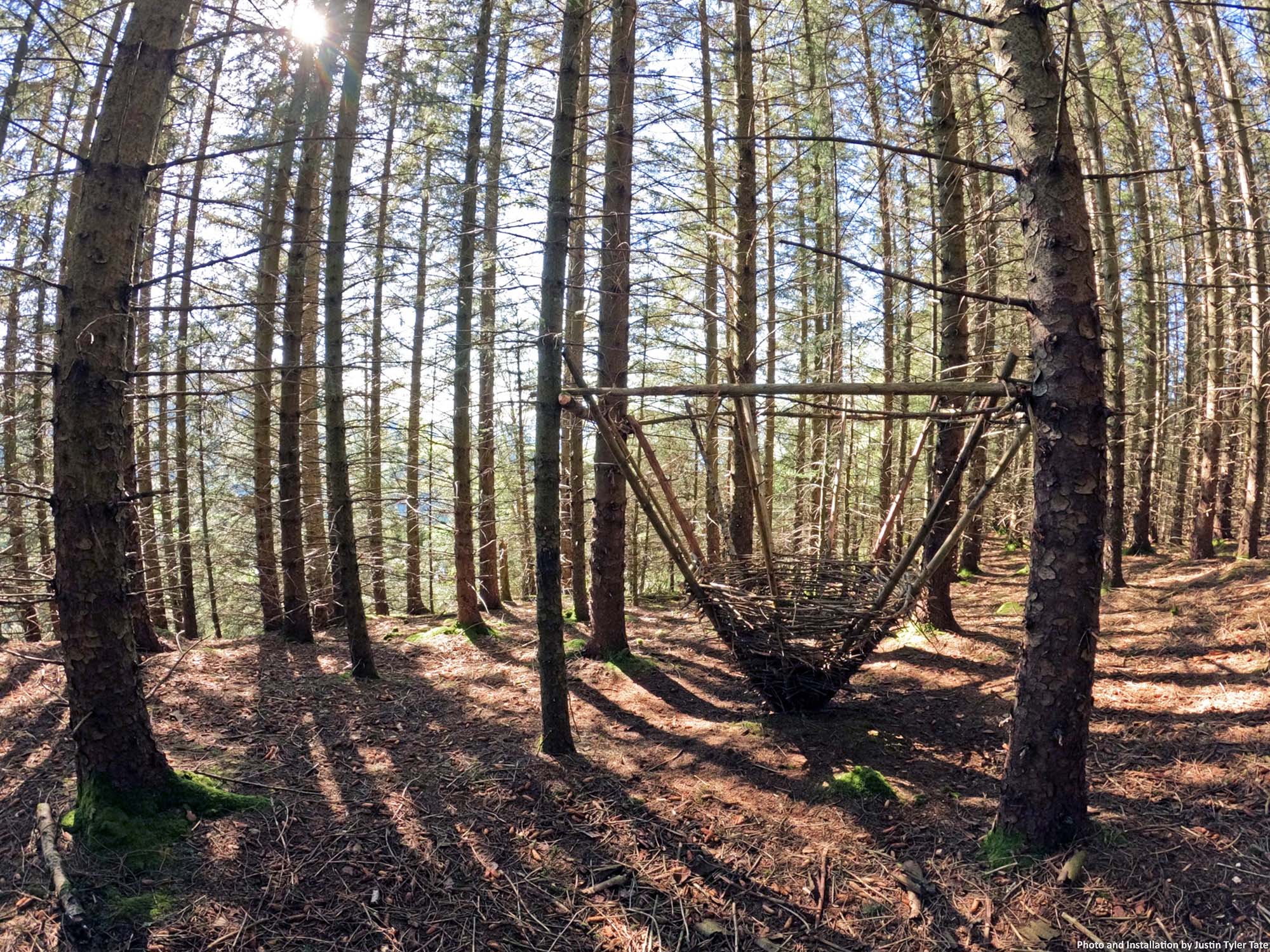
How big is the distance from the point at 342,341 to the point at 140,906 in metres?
4.71

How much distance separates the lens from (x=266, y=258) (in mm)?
8695

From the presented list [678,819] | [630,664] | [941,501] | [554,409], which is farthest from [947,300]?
[678,819]

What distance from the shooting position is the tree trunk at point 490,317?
7.85 metres

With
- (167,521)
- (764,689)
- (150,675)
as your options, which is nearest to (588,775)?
(764,689)

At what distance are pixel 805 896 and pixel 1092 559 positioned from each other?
197 centimetres

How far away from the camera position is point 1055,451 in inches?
116

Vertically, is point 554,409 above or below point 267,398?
below

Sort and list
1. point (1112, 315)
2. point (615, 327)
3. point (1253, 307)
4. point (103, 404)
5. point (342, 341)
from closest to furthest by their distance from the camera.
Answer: point (103, 404)
point (615, 327)
point (342, 341)
point (1112, 315)
point (1253, 307)

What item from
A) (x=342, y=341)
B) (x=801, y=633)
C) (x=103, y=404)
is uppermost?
(x=342, y=341)

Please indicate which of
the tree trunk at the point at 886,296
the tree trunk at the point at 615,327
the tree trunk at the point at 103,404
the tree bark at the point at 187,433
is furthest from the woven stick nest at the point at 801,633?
the tree bark at the point at 187,433

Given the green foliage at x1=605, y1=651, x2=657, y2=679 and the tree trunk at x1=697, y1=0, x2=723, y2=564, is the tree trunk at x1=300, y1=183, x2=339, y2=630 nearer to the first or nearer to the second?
the green foliage at x1=605, y1=651, x2=657, y2=679

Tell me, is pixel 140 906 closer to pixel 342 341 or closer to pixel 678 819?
pixel 678 819

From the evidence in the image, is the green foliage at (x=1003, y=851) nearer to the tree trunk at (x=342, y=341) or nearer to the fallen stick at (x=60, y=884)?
the fallen stick at (x=60, y=884)

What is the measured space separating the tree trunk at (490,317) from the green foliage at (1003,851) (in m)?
5.55
